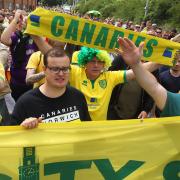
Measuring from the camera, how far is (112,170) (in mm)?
3117

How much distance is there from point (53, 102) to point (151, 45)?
1.13 metres

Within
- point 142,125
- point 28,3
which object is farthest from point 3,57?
point 28,3

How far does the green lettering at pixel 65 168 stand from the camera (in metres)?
3.02

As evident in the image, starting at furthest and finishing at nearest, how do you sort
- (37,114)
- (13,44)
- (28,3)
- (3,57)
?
(28,3) → (13,44) → (3,57) → (37,114)

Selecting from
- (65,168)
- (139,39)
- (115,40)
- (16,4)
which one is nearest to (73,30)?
(115,40)

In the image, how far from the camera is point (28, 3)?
7062 cm

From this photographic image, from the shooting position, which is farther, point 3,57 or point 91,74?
point 3,57

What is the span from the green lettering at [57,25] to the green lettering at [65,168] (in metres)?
1.17

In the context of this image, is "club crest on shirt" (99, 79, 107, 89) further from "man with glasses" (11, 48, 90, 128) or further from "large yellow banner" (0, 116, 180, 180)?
"large yellow banner" (0, 116, 180, 180)

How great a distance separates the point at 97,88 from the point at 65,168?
53.6 inches

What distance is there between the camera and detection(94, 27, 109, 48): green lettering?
12.2 ft

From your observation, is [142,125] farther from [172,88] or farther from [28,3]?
[28,3]

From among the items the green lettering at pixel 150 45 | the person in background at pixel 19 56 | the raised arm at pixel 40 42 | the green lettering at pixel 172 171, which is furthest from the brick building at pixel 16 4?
the green lettering at pixel 172 171

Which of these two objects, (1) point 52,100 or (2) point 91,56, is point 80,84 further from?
(1) point 52,100
